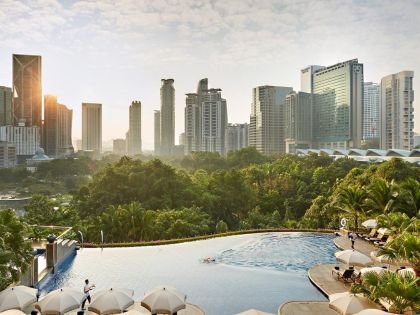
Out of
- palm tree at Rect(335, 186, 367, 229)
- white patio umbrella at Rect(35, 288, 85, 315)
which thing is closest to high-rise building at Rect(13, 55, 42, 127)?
palm tree at Rect(335, 186, 367, 229)

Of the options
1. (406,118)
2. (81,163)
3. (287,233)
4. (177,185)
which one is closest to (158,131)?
(81,163)

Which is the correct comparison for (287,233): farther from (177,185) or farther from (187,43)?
(187,43)

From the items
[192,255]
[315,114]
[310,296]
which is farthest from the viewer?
[315,114]

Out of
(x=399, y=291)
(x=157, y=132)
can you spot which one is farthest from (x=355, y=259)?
(x=157, y=132)

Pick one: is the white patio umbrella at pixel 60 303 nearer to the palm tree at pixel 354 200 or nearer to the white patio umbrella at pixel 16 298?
the white patio umbrella at pixel 16 298

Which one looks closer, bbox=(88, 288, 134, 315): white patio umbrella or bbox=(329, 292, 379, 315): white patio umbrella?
bbox=(329, 292, 379, 315): white patio umbrella

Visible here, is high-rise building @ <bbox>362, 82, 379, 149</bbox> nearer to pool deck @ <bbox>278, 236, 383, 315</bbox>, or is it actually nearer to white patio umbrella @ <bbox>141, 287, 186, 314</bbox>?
pool deck @ <bbox>278, 236, 383, 315</bbox>
